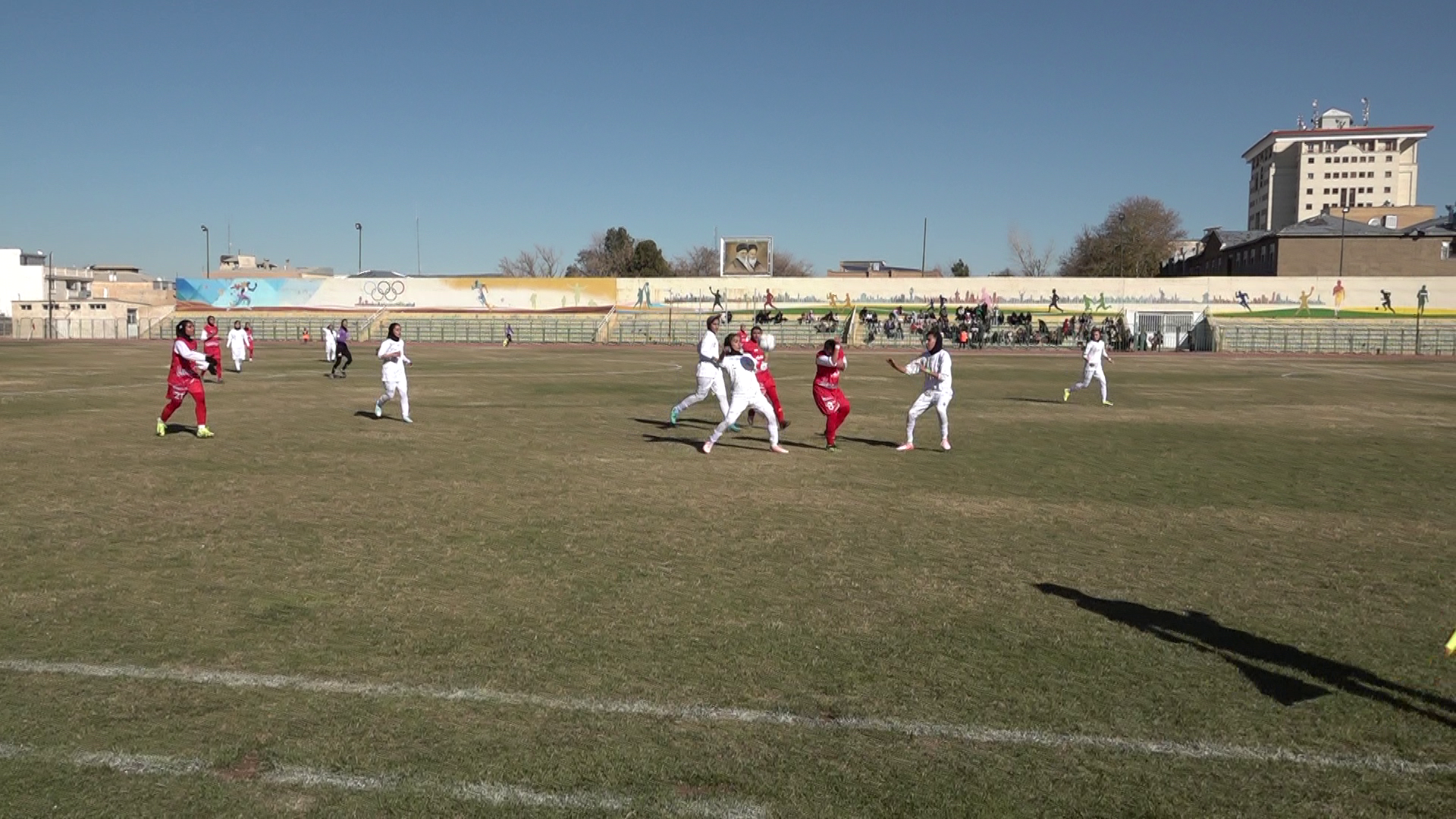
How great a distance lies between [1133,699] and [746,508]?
5373mm

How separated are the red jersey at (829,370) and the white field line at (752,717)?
9.97 metres

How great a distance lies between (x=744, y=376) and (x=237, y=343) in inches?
887

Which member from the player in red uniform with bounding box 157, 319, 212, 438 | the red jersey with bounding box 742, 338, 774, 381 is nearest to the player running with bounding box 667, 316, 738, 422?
the red jersey with bounding box 742, 338, 774, 381

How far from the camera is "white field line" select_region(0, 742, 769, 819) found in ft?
13.0

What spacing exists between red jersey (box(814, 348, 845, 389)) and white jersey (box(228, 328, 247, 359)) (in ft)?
72.9

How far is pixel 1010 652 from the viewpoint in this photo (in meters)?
5.80

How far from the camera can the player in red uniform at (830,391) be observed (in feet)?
48.1

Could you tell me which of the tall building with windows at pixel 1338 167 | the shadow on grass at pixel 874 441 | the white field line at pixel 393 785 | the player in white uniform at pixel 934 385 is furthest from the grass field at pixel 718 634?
the tall building with windows at pixel 1338 167

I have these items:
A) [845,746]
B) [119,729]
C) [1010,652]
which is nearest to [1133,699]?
[1010,652]

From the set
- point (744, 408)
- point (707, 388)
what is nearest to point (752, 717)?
point (744, 408)

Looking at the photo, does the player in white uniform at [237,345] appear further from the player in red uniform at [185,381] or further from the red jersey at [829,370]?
the red jersey at [829,370]

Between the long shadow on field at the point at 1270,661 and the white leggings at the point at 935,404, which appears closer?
the long shadow on field at the point at 1270,661

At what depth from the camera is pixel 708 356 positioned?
16625 millimetres

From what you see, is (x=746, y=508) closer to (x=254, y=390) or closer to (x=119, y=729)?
(x=119, y=729)
